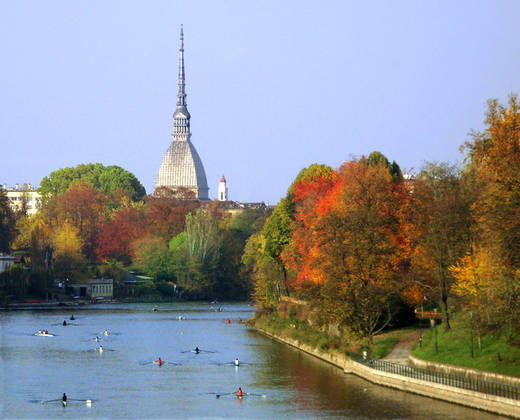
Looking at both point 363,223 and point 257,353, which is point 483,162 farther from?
point 257,353

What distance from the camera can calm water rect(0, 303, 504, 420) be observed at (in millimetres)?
60344

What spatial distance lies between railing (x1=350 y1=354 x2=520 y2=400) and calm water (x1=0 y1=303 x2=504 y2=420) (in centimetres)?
125

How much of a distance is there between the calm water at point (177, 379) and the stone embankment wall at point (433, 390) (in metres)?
0.53

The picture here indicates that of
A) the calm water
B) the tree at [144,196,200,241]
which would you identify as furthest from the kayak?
the tree at [144,196,200,241]

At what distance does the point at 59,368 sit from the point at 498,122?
3649 centimetres

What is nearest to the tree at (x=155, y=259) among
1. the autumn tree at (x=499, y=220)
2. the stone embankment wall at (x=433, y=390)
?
the stone embankment wall at (x=433, y=390)

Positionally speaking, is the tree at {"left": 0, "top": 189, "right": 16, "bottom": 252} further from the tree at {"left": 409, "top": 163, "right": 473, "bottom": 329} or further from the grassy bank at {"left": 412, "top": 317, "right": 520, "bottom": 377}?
the grassy bank at {"left": 412, "top": 317, "right": 520, "bottom": 377}

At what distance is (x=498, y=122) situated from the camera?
198ft

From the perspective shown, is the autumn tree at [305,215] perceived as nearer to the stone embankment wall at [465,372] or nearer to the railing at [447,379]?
the railing at [447,379]

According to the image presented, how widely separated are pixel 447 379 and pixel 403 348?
490 inches

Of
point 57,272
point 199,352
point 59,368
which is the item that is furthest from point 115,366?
point 57,272

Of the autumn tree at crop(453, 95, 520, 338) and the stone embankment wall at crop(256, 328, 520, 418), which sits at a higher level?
the autumn tree at crop(453, 95, 520, 338)

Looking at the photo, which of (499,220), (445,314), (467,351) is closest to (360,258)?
(445,314)

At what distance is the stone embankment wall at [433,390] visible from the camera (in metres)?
53.8
